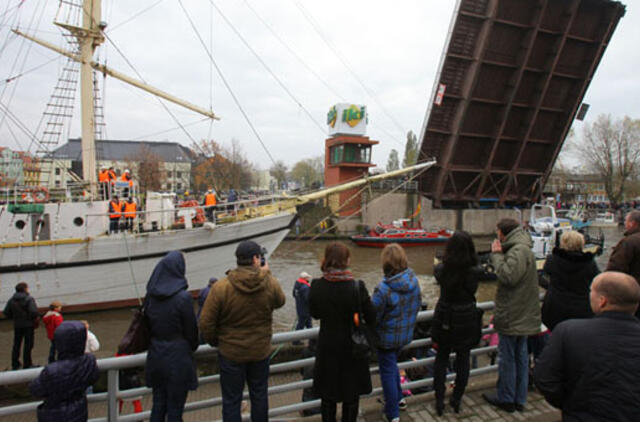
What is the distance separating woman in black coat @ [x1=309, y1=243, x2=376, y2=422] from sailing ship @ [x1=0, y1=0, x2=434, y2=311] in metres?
8.56

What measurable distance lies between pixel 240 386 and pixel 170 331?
636mm

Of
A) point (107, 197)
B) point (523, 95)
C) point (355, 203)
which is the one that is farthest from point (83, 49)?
point (355, 203)

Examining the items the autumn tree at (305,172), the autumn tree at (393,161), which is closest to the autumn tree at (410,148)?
the autumn tree at (393,161)

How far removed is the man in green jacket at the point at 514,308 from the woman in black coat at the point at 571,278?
0.16 metres

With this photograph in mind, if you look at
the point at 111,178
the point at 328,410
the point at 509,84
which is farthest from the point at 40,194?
the point at 509,84

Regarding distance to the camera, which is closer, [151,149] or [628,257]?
[628,257]

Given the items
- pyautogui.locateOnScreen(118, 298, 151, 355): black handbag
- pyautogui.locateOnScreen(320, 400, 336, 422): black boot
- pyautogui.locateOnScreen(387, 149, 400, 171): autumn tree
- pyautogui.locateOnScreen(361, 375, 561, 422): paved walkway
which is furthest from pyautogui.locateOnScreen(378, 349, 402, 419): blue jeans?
pyautogui.locateOnScreen(387, 149, 400, 171): autumn tree

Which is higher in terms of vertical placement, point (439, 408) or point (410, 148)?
point (410, 148)

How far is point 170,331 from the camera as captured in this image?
2.41 meters

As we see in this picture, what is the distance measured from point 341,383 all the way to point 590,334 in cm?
146

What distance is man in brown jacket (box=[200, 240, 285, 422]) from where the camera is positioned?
241 centimetres

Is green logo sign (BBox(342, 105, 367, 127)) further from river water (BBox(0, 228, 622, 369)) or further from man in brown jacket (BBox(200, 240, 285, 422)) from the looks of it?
man in brown jacket (BBox(200, 240, 285, 422))

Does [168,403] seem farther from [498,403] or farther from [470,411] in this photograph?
[498,403]

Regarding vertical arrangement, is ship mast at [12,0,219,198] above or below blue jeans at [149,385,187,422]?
above
